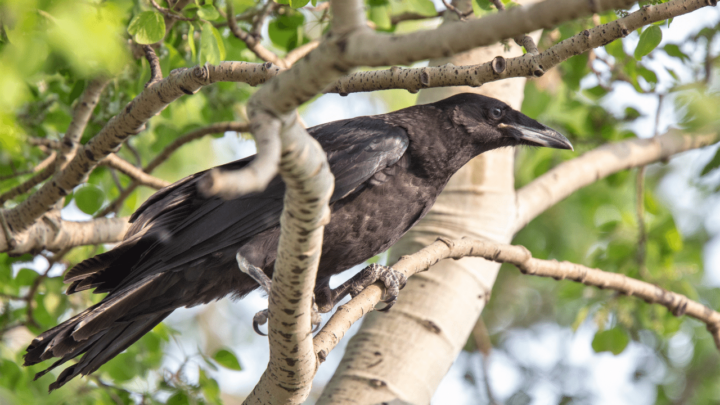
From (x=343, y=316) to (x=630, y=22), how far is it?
1490mm

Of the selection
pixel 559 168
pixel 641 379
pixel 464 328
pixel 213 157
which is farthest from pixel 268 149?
pixel 213 157

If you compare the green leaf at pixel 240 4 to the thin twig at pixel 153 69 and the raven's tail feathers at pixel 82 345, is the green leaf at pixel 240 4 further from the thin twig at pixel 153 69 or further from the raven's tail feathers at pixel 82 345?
the raven's tail feathers at pixel 82 345

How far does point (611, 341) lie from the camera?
4305mm

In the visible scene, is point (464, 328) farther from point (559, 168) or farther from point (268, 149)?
point (268, 149)

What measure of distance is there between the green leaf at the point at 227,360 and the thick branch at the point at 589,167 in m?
1.98

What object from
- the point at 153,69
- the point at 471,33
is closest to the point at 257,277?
the point at 153,69

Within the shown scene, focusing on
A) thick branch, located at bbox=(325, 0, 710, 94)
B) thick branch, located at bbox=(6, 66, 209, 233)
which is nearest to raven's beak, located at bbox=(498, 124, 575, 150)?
thick branch, located at bbox=(325, 0, 710, 94)

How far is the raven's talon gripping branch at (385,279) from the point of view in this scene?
2951 millimetres

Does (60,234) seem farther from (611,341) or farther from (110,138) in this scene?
(611,341)

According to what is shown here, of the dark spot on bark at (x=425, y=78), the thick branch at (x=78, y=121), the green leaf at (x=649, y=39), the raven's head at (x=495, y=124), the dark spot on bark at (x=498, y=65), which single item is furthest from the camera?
the raven's head at (x=495, y=124)

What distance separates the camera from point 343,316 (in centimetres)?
241

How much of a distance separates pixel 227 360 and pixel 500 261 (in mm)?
1623

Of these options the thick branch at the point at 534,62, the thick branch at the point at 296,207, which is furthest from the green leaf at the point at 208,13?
the thick branch at the point at 296,207

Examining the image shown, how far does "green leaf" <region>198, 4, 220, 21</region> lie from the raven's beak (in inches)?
68.4
